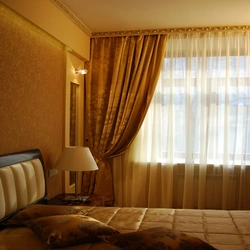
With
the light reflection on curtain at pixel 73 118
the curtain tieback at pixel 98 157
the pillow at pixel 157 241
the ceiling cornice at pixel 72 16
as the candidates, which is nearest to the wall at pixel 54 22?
the ceiling cornice at pixel 72 16

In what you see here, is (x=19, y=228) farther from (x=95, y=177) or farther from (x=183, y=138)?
(x=183, y=138)

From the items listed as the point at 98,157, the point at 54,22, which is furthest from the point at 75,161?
the point at 54,22

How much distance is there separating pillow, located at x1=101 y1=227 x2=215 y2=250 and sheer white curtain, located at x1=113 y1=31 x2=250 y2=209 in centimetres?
264

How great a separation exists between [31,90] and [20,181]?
925mm

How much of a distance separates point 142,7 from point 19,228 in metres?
2.64

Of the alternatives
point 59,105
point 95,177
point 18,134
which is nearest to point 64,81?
point 59,105

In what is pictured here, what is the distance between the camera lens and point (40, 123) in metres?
3.33

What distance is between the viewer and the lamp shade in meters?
3.35

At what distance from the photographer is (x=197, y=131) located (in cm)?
445

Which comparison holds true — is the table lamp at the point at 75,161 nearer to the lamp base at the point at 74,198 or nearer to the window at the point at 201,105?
the lamp base at the point at 74,198

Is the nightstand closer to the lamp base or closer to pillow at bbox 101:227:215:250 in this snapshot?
the lamp base

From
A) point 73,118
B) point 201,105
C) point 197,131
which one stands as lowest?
point 197,131

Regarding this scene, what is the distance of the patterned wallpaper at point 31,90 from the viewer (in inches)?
106

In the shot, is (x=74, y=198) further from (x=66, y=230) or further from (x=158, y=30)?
(x=158, y=30)
